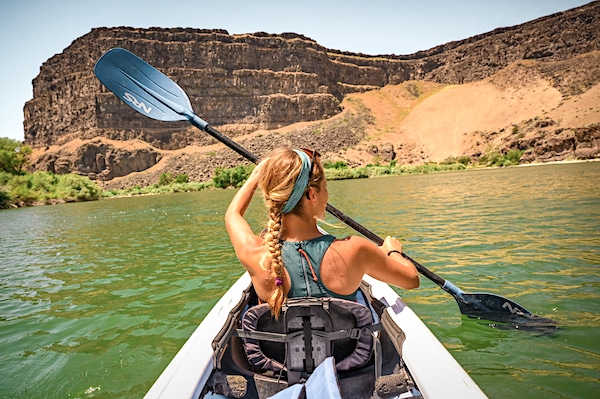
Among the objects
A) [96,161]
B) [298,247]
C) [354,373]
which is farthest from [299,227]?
[96,161]

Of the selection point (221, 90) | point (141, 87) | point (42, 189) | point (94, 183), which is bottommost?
point (42, 189)

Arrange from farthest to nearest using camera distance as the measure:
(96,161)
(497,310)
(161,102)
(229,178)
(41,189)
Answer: (96,161)
(229,178)
(41,189)
(161,102)
(497,310)

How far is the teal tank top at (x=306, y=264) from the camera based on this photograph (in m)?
1.78

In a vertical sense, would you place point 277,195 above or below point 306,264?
above

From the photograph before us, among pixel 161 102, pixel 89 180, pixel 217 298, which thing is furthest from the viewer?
pixel 89 180

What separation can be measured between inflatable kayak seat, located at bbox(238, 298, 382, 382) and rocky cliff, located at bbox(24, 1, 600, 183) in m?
67.3

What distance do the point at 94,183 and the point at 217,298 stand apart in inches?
2023

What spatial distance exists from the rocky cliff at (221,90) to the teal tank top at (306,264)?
6751 cm

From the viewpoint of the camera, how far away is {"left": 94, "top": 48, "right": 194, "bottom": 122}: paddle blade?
156 inches

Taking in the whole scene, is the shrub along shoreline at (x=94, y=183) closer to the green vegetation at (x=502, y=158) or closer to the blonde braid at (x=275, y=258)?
the green vegetation at (x=502, y=158)

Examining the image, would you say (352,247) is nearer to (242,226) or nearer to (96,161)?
(242,226)

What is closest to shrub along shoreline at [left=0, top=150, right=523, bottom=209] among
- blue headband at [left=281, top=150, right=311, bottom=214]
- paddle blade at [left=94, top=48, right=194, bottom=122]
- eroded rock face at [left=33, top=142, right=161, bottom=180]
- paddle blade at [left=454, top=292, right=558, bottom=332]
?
eroded rock face at [left=33, top=142, right=161, bottom=180]

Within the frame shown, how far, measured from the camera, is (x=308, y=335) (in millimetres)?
1856

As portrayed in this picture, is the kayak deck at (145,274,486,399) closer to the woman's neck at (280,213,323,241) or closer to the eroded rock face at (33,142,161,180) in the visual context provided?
the woman's neck at (280,213,323,241)
